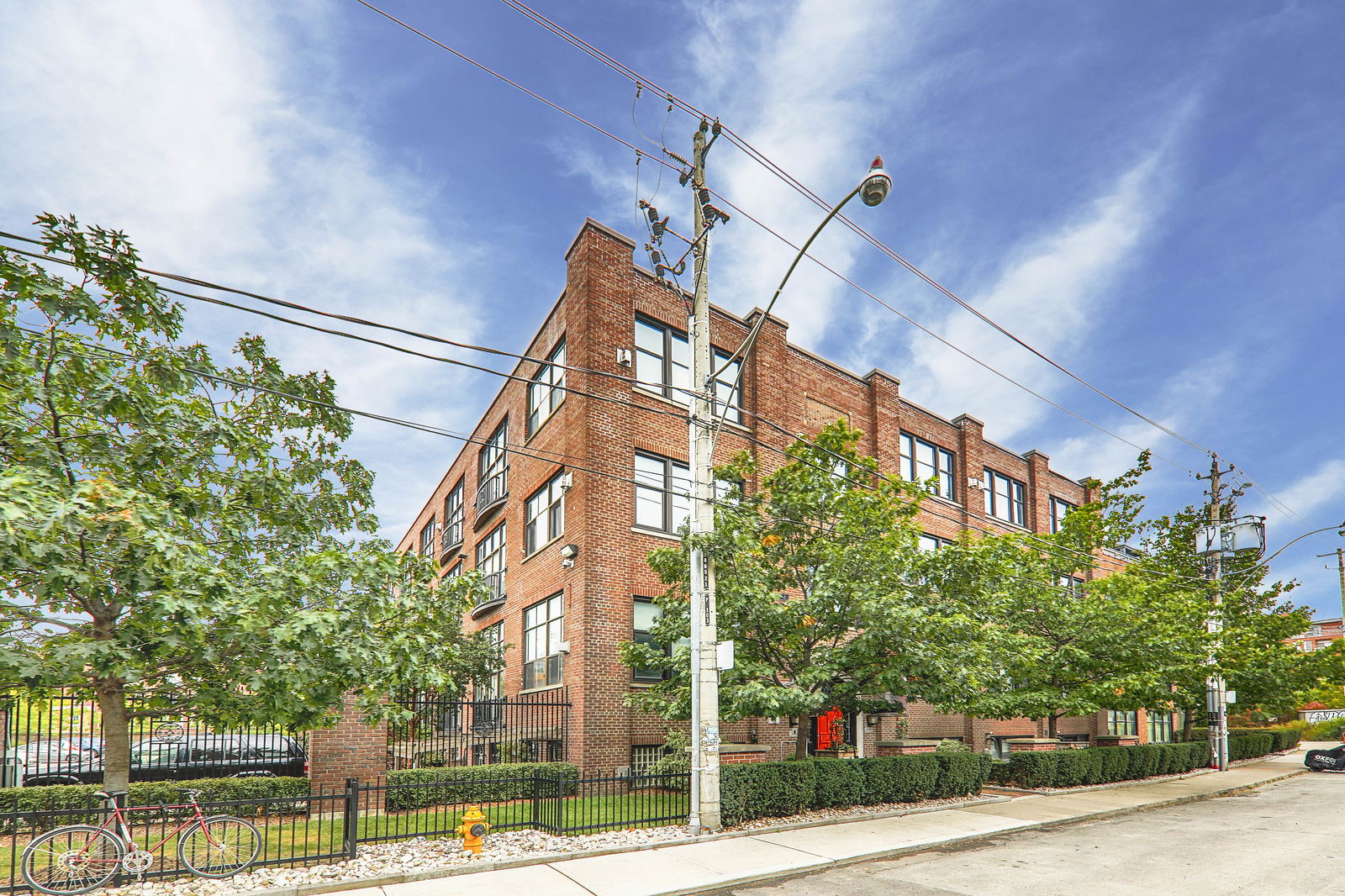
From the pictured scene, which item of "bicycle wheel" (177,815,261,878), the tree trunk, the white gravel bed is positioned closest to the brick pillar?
the white gravel bed

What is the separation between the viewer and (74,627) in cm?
902

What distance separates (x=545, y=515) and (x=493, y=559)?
650cm

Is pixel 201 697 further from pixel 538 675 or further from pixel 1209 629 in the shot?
pixel 1209 629

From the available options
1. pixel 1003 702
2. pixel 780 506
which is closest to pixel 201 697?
pixel 780 506

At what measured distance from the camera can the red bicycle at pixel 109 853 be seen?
9.08 metres

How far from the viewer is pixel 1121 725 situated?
38.8 meters

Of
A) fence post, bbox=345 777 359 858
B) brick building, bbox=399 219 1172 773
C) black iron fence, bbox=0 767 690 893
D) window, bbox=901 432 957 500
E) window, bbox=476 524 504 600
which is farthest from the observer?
window, bbox=901 432 957 500

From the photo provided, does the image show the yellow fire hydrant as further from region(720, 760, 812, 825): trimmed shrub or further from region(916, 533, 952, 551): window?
region(916, 533, 952, 551): window

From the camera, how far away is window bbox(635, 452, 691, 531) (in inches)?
812

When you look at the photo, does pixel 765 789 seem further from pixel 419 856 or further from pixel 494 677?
pixel 494 677

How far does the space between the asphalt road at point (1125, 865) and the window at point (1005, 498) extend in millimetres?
18108

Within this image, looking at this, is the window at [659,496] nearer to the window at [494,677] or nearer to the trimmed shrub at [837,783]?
the window at [494,677]

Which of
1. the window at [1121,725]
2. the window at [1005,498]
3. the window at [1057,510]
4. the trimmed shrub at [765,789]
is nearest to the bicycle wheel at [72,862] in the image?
the trimmed shrub at [765,789]

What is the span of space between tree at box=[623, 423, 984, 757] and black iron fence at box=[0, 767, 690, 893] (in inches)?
77.6
